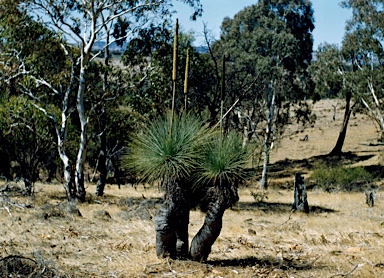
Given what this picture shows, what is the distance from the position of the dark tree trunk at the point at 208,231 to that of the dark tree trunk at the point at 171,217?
1.07ft

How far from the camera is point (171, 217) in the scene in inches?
325

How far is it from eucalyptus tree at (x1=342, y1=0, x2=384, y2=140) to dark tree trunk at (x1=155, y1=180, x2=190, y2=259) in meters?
23.1

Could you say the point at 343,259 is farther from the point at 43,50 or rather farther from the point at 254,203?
the point at 43,50

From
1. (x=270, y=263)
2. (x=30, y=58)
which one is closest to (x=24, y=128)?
(x=30, y=58)

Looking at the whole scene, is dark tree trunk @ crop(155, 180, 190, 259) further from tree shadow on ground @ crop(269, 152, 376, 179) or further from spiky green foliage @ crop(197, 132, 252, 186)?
tree shadow on ground @ crop(269, 152, 376, 179)

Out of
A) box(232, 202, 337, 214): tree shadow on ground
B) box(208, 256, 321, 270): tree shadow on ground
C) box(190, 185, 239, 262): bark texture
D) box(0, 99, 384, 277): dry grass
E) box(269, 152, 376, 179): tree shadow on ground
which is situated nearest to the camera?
box(190, 185, 239, 262): bark texture

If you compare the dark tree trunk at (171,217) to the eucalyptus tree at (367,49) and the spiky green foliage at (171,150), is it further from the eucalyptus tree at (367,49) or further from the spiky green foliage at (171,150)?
the eucalyptus tree at (367,49)

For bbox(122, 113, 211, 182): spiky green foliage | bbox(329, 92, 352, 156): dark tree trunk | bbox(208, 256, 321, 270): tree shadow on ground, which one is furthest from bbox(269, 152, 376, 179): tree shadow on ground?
bbox(122, 113, 211, 182): spiky green foliage

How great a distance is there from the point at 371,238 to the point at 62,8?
11228 mm

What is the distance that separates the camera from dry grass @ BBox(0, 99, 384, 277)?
27.9 ft

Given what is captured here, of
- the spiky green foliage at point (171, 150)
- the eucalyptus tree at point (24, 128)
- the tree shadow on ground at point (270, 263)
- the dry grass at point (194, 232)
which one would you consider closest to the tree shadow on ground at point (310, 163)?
the dry grass at point (194, 232)

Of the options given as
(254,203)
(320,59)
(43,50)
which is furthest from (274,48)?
(43,50)

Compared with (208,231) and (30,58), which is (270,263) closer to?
(208,231)

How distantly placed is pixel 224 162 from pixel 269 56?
72.0ft
